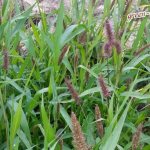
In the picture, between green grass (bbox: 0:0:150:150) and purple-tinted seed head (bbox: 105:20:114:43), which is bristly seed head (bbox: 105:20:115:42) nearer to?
purple-tinted seed head (bbox: 105:20:114:43)

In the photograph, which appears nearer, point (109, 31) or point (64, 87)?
point (109, 31)

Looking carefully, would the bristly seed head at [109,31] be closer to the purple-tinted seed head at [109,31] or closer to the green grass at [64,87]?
the purple-tinted seed head at [109,31]

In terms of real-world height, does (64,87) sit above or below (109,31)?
below

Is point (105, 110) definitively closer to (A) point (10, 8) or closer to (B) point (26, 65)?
(B) point (26, 65)

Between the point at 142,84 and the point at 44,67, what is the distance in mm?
455

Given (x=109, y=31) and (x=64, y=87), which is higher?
(x=109, y=31)

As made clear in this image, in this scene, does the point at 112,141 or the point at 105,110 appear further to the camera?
the point at 105,110

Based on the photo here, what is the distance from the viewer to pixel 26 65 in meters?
1.76

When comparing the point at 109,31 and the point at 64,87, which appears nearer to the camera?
the point at 109,31

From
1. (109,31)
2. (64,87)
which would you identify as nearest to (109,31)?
(109,31)

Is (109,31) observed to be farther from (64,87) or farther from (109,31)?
(64,87)

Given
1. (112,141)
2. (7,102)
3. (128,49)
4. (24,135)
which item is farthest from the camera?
(128,49)

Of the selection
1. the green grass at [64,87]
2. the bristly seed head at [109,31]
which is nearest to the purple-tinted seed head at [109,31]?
the bristly seed head at [109,31]

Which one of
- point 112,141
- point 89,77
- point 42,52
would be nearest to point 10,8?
point 42,52
